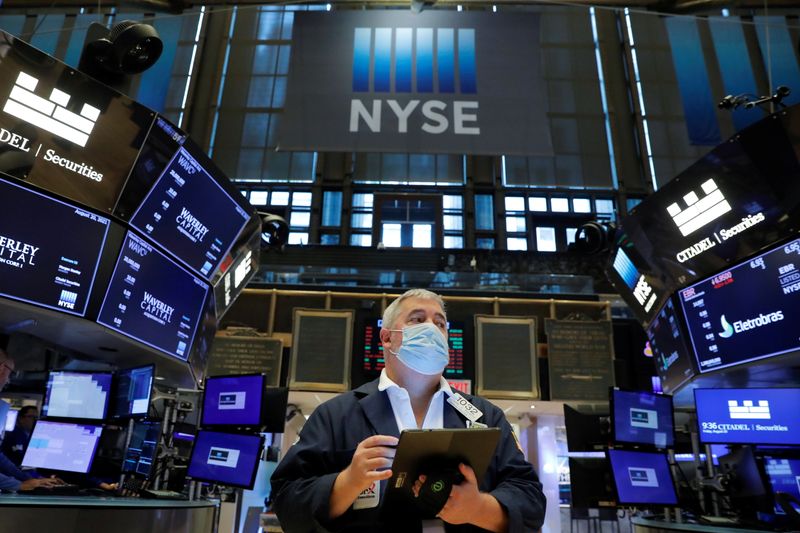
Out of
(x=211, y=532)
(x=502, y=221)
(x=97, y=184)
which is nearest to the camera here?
(x=97, y=184)

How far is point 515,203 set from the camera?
17.5 metres

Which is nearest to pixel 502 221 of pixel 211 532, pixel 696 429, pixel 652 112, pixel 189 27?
pixel 652 112

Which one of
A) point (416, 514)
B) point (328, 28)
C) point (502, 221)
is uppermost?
point (502, 221)

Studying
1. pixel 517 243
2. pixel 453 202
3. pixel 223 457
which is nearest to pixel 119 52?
pixel 223 457

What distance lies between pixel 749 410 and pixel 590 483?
1.21 m

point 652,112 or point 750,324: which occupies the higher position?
point 652,112

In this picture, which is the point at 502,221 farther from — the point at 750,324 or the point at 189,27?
the point at 750,324

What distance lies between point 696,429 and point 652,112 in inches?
590

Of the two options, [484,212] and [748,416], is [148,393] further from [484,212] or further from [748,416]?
[484,212]

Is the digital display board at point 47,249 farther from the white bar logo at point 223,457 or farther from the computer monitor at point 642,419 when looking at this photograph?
the computer monitor at point 642,419

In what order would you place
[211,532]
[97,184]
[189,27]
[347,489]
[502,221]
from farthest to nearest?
1. [189,27]
2. [502,221]
3. [211,532]
4. [97,184]
5. [347,489]

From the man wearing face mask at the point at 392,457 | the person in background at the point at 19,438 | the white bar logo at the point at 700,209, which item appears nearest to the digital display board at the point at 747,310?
the white bar logo at the point at 700,209

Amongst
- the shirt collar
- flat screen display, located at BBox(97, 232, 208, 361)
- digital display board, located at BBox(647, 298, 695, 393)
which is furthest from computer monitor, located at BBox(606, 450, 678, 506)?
flat screen display, located at BBox(97, 232, 208, 361)

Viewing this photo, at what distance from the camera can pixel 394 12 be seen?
7926 millimetres
